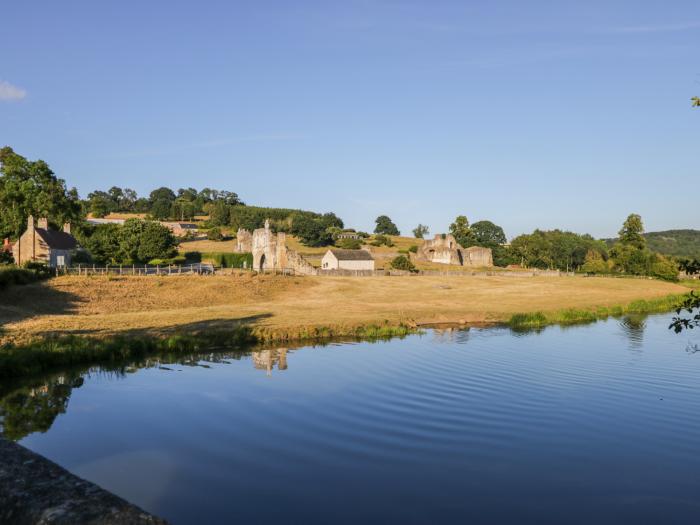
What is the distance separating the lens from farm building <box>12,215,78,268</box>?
71938 mm

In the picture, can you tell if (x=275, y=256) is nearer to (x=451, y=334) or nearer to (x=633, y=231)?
(x=451, y=334)

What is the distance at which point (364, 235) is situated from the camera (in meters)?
162

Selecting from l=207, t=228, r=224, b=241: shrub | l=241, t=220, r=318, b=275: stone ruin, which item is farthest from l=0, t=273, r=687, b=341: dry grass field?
l=207, t=228, r=224, b=241: shrub

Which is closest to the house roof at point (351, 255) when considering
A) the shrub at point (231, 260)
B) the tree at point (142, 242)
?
the shrub at point (231, 260)

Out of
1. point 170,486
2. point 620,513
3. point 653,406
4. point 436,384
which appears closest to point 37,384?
point 170,486

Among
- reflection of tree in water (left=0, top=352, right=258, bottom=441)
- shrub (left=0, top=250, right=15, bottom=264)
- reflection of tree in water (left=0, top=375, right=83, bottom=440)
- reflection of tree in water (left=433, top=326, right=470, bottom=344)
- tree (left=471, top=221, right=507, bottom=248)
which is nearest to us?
reflection of tree in water (left=0, top=375, right=83, bottom=440)

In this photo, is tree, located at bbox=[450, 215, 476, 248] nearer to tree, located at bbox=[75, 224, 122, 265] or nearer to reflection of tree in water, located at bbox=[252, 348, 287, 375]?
tree, located at bbox=[75, 224, 122, 265]

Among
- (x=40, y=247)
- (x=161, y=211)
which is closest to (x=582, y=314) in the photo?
(x=40, y=247)

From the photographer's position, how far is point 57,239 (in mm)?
77312

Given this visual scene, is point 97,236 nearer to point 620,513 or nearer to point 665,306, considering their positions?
point 665,306

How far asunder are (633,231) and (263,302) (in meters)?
94.8

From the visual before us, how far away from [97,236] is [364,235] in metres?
82.0

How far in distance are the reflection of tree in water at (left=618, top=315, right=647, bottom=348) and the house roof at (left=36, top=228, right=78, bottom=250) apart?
6484 cm

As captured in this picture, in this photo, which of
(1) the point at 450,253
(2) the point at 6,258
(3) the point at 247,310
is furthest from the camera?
(1) the point at 450,253
